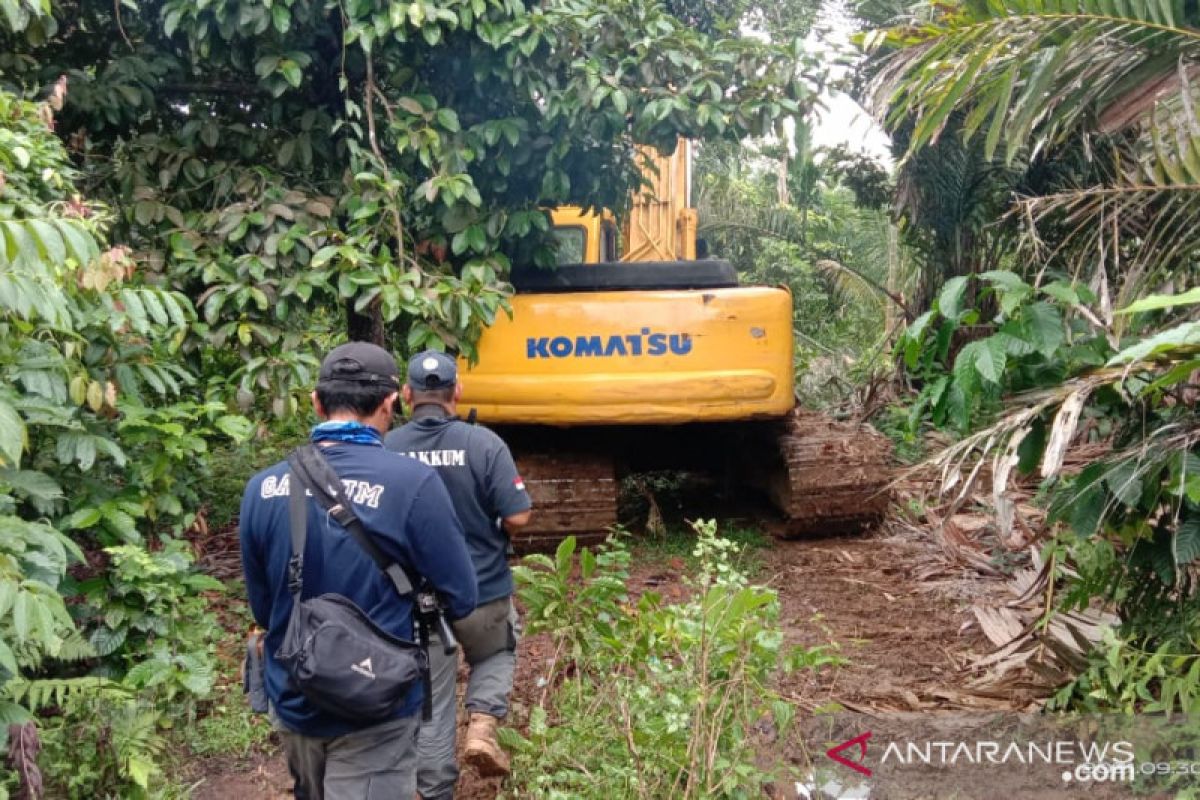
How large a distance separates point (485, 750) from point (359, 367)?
148cm

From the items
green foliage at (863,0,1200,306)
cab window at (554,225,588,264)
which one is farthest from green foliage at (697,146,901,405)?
green foliage at (863,0,1200,306)

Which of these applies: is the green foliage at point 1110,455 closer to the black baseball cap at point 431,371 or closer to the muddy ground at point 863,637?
the muddy ground at point 863,637

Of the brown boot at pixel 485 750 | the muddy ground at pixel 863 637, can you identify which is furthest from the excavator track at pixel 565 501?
the brown boot at pixel 485 750

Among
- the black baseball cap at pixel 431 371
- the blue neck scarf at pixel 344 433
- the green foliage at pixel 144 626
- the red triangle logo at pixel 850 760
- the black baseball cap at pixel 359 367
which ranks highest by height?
the black baseball cap at pixel 359 367

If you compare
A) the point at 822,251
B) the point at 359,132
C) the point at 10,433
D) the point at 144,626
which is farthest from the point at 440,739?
the point at 822,251

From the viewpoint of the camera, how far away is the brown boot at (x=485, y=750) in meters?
3.57

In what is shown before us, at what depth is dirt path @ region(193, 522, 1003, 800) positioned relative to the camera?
4078 millimetres

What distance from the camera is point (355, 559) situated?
2605mm

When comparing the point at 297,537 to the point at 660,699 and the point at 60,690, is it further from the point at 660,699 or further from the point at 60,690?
the point at 660,699

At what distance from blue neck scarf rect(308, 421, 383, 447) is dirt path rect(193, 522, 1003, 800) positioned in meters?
1.58

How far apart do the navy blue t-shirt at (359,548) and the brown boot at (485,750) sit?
0.95 metres

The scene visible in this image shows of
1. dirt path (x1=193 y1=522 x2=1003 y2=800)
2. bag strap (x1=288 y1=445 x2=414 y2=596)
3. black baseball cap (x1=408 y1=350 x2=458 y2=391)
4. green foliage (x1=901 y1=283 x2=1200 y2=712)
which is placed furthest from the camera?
dirt path (x1=193 y1=522 x2=1003 y2=800)

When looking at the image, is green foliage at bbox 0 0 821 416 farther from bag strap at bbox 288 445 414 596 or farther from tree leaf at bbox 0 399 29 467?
bag strap at bbox 288 445 414 596

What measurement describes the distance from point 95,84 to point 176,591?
3354 millimetres
